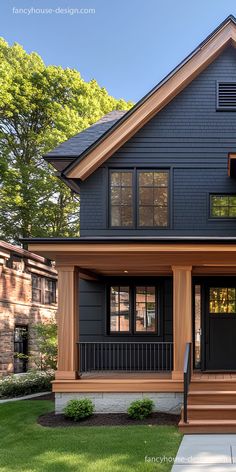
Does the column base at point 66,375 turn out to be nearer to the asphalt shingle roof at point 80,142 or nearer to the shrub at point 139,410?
the shrub at point 139,410

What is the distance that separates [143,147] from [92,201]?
1955 mm

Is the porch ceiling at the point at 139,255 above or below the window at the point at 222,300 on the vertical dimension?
above

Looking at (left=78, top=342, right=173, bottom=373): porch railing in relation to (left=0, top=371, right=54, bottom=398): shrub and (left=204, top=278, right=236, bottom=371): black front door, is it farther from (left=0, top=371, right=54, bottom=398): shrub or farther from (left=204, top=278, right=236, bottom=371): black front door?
(left=0, top=371, right=54, bottom=398): shrub

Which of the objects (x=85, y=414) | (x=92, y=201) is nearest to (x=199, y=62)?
(x=92, y=201)

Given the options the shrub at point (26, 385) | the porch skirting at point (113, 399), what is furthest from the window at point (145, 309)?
the shrub at point (26, 385)

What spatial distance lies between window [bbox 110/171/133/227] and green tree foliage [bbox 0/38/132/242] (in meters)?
14.7

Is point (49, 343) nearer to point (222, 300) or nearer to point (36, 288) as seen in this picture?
point (36, 288)

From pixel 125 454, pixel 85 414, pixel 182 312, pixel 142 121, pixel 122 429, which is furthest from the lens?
pixel 142 121

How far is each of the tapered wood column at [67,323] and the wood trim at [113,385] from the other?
17 centimetres

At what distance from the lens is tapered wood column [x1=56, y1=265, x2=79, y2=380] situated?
10203 millimetres

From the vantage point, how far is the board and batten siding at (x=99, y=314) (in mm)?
12516

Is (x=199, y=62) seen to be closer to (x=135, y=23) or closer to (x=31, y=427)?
(x=135, y=23)

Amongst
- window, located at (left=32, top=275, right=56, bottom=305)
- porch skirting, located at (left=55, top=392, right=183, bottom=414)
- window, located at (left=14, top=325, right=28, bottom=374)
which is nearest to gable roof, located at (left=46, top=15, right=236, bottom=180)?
porch skirting, located at (left=55, top=392, right=183, bottom=414)

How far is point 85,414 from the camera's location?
31.4 ft
